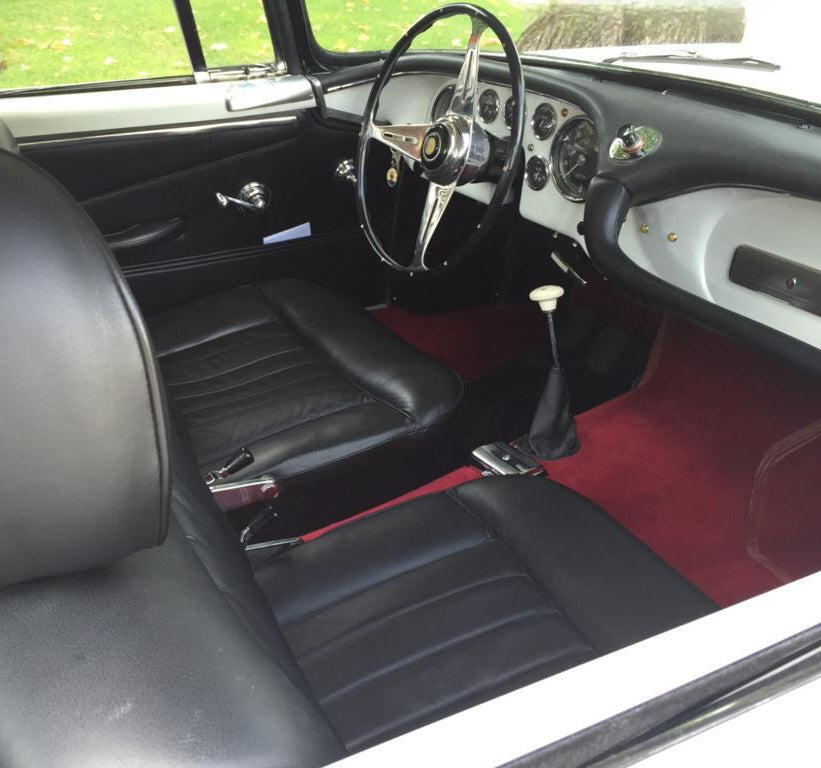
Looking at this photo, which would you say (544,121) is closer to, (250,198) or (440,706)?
(250,198)

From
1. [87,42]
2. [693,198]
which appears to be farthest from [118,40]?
[693,198]

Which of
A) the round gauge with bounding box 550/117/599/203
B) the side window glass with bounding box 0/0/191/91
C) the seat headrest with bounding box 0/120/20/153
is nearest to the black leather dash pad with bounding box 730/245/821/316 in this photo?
the round gauge with bounding box 550/117/599/203

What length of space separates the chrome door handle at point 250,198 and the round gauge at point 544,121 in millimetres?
775

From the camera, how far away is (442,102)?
1.90 meters

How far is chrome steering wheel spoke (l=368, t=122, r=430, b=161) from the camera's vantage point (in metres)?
1.62

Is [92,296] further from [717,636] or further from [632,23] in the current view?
[632,23]

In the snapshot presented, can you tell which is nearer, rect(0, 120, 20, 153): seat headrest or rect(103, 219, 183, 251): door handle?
rect(0, 120, 20, 153): seat headrest

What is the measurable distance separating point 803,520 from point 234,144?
1612 mm

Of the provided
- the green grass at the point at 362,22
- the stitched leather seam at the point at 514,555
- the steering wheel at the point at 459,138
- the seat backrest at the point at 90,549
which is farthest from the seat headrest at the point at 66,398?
the green grass at the point at 362,22

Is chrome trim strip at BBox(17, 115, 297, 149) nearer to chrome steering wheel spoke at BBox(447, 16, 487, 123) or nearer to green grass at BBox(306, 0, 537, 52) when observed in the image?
green grass at BBox(306, 0, 537, 52)

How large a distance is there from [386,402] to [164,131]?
0.98 metres

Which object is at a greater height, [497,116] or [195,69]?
[195,69]

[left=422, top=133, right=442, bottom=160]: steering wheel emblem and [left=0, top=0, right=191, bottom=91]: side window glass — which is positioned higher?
[left=0, top=0, right=191, bottom=91]: side window glass

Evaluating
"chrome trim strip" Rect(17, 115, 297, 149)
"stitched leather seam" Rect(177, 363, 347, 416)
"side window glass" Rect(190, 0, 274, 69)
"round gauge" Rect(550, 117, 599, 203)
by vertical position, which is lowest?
"stitched leather seam" Rect(177, 363, 347, 416)
